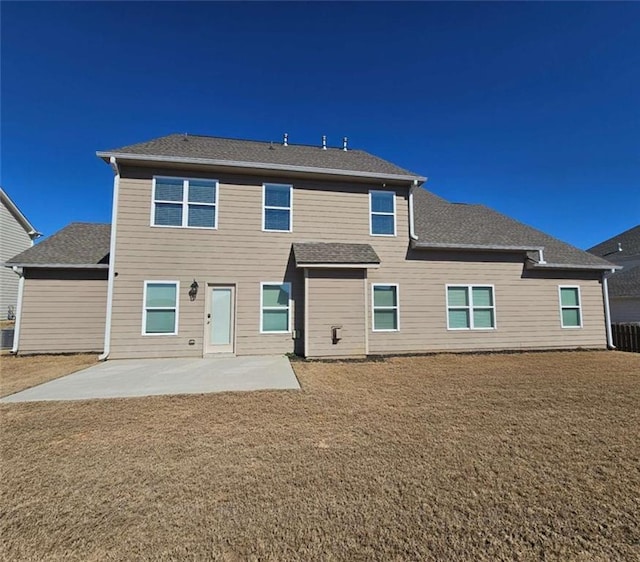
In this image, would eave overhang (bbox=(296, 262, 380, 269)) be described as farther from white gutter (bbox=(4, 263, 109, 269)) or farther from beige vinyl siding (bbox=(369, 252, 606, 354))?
white gutter (bbox=(4, 263, 109, 269))

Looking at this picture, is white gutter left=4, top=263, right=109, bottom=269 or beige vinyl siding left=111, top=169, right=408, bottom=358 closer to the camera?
beige vinyl siding left=111, top=169, right=408, bottom=358

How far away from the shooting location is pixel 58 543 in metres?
2.12

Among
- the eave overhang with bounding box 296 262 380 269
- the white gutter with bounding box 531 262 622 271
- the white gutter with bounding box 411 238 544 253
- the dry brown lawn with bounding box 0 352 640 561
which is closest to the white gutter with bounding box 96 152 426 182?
the white gutter with bounding box 411 238 544 253

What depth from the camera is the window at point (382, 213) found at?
1061cm

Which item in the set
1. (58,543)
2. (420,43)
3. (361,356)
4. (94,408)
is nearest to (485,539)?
(58,543)

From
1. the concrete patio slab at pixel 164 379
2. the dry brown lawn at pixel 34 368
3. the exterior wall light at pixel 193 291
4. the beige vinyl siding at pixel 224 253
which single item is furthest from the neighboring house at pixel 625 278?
the dry brown lawn at pixel 34 368

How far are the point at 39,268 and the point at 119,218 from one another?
3.45m

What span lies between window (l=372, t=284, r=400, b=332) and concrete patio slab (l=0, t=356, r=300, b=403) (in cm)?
332

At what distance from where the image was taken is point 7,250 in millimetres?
18828

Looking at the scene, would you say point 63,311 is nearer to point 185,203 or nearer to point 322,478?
point 185,203

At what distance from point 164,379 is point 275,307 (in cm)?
379

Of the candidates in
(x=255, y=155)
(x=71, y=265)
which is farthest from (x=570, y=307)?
(x=71, y=265)

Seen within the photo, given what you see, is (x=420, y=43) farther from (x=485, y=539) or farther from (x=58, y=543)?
(x=58, y=543)

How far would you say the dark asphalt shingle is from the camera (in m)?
9.30
